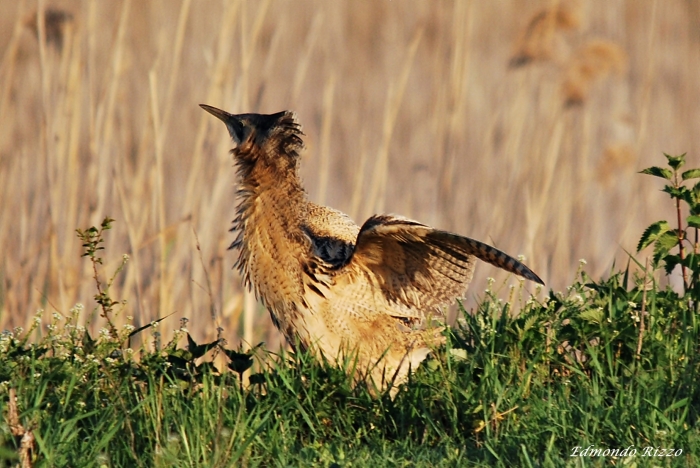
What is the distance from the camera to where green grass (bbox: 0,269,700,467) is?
11.0 feet

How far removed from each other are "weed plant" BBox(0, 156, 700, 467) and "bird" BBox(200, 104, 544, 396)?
19cm

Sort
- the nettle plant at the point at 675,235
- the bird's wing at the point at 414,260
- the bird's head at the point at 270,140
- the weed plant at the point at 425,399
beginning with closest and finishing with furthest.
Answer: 1. the weed plant at the point at 425,399
2. the bird's wing at the point at 414,260
3. the nettle plant at the point at 675,235
4. the bird's head at the point at 270,140

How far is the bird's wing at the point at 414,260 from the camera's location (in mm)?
4109

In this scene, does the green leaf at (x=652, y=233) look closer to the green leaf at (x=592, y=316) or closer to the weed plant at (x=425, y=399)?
the weed plant at (x=425, y=399)

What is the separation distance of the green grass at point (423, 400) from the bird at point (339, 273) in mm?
192

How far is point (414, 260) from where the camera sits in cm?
441

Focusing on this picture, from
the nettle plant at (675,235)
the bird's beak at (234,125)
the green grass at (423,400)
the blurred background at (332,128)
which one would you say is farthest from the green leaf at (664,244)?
the bird's beak at (234,125)

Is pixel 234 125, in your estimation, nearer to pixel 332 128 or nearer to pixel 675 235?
pixel 675 235

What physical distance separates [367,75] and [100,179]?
7.70 feet

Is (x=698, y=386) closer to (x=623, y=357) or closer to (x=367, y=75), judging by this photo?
(x=623, y=357)

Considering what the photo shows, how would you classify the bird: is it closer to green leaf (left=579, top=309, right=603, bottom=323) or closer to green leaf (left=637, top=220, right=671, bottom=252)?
green leaf (left=579, top=309, right=603, bottom=323)

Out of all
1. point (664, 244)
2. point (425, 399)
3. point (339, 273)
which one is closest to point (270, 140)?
point (339, 273)

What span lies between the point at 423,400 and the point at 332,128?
400cm

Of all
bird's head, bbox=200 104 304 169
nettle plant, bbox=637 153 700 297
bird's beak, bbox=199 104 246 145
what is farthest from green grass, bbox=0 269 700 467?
bird's beak, bbox=199 104 246 145
